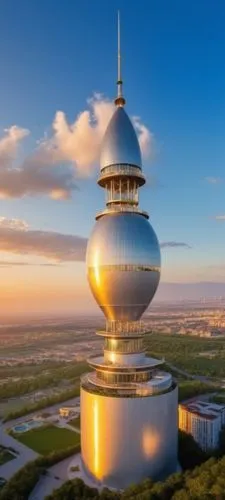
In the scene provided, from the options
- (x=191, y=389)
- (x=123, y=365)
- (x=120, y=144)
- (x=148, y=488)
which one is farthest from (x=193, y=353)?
(x=120, y=144)

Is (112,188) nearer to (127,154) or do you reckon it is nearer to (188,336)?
(127,154)

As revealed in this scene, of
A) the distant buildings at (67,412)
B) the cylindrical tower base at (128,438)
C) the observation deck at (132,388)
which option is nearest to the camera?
the cylindrical tower base at (128,438)

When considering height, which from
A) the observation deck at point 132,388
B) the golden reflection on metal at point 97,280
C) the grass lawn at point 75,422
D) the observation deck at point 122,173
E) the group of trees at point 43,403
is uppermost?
the observation deck at point 122,173

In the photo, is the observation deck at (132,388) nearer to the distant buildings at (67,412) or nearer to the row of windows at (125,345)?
the row of windows at (125,345)

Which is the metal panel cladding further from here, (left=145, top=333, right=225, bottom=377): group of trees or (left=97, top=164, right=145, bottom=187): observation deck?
(left=145, top=333, right=225, bottom=377): group of trees

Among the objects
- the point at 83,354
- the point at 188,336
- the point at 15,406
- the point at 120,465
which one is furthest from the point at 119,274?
the point at 188,336

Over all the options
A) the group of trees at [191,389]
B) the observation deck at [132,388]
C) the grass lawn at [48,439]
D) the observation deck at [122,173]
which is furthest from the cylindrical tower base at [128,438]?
the group of trees at [191,389]
